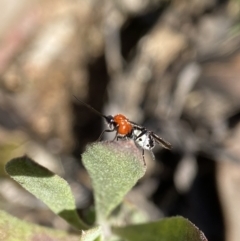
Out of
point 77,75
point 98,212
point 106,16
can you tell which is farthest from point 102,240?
point 106,16

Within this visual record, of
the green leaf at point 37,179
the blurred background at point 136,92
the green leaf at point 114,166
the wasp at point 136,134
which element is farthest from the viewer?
the blurred background at point 136,92

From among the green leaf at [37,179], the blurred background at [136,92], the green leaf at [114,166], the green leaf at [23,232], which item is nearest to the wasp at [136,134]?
the green leaf at [114,166]

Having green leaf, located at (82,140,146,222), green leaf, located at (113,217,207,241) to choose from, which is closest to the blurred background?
green leaf, located at (113,217,207,241)

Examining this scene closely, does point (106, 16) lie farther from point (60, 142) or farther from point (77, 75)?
point (60, 142)

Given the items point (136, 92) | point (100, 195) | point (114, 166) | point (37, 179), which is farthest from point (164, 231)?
point (136, 92)

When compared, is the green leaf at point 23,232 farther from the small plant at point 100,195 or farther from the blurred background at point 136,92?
the blurred background at point 136,92

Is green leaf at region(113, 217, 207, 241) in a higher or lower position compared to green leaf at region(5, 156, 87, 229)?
lower

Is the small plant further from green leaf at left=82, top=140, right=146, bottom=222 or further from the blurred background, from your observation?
the blurred background

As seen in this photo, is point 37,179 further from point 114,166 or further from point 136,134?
point 136,134
